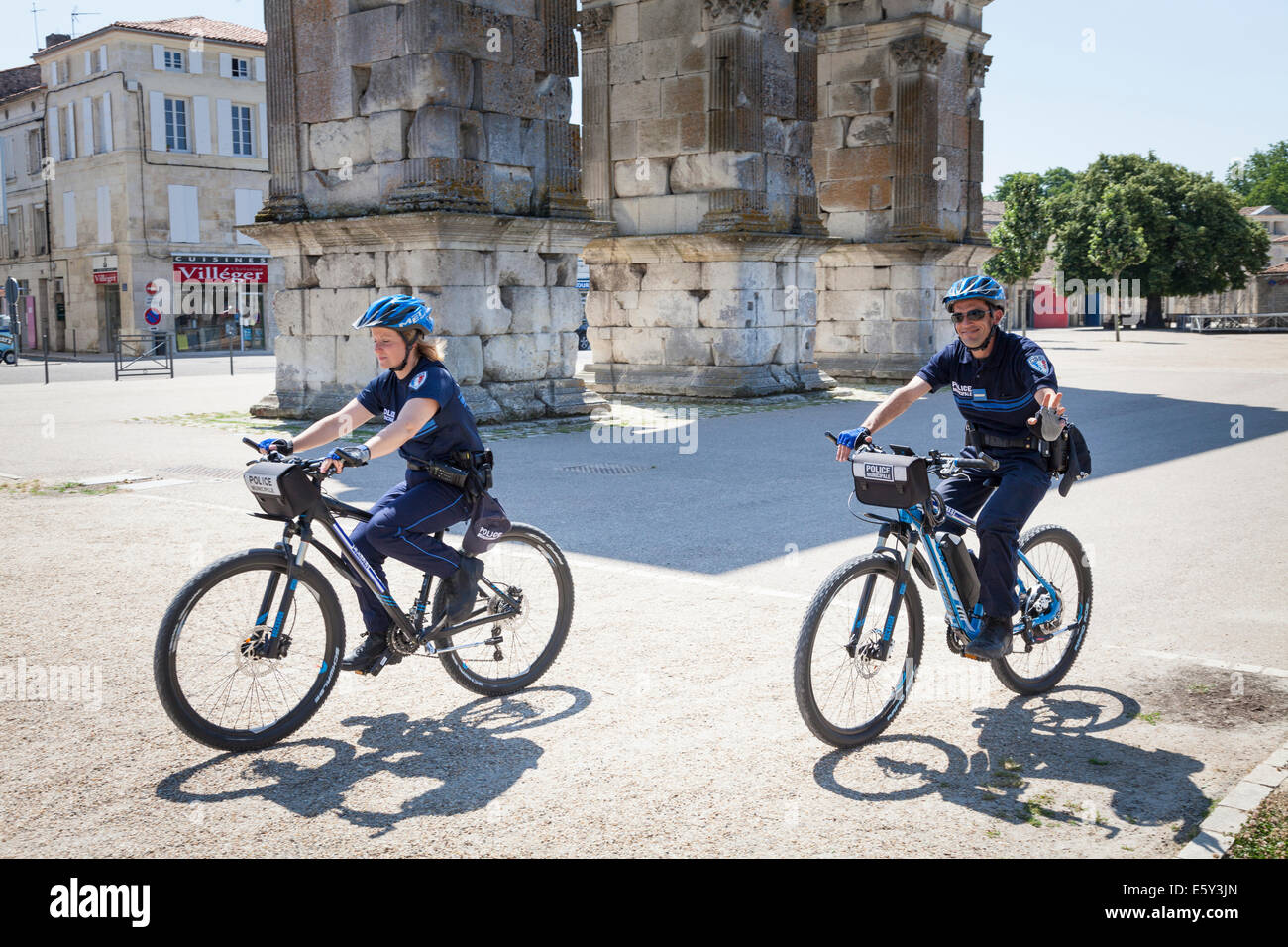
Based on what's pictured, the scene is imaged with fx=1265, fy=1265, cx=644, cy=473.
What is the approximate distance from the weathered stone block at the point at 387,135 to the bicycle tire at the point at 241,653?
34.7ft

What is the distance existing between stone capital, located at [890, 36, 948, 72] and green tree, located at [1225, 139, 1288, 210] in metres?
111

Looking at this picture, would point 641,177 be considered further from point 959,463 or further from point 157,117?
point 157,117

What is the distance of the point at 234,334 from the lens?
43.9 metres

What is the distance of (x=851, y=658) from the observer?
4.59 metres

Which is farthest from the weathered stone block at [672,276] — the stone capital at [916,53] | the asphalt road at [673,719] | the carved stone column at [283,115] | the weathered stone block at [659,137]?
the asphalt road at [673,719]

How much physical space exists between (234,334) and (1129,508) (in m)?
39.1

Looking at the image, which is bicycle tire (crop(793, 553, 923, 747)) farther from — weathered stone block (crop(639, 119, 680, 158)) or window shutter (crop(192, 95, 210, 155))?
window shutter (crop(192, 95, 210, 155))

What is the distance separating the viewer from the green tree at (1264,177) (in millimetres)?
120625

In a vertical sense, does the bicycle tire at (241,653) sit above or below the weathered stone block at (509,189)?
below

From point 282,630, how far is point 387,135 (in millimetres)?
10905

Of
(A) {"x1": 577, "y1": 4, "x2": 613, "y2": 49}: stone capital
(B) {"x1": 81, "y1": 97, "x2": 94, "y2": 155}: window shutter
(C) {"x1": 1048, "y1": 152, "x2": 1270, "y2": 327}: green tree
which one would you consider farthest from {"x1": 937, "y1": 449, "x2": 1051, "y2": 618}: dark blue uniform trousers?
(C) {"x1": 1048, "y1": 152, "x2": 1270, "y2": 327}: green tree

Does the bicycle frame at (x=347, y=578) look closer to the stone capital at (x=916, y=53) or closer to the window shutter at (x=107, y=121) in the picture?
the stone capital at (x=916, y=53)

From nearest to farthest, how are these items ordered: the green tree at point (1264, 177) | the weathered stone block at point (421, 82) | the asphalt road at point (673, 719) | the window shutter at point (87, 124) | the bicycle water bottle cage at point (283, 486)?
the asphalt road at point (673, 719)
the bicycle water bottle cage at point (283, 486)
the weathered stone block at point (421, 82)
the window shutter at point (87, 124)
the green tree at point (1264, 177)

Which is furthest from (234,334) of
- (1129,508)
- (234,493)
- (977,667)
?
(977,667)
